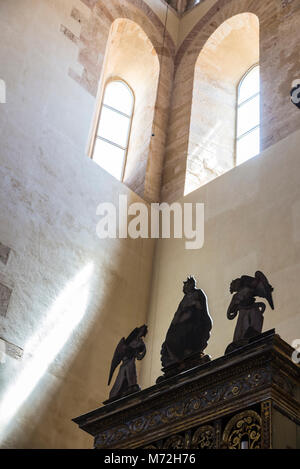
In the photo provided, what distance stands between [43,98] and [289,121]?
3252mm

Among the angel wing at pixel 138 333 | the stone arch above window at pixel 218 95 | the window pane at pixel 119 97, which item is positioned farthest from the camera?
the window pane at pixel 119 97

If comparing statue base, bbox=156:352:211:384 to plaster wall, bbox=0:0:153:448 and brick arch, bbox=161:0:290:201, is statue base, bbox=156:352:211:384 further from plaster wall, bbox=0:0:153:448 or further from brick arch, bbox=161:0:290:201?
brick arch, bbox=161:0:290:201

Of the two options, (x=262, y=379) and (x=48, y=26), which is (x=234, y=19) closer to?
(x=48, y=26)

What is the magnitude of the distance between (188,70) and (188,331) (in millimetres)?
7619

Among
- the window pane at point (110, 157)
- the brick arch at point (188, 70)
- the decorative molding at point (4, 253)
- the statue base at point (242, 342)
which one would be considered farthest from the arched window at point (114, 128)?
the statue base at point (242, 342)

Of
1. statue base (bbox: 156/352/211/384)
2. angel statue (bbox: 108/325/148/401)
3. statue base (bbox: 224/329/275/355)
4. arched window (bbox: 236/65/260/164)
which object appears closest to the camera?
statue base (bbox: 224/329/275/355)

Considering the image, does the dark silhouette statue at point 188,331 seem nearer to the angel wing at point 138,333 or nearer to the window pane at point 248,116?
the angel wing at point 138,333

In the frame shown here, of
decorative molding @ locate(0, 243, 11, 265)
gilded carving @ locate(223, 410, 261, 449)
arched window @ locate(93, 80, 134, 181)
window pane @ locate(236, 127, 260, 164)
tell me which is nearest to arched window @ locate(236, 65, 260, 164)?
window pane @ locate(236, 127, 260, 164)

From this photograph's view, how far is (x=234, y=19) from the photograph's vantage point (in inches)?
499

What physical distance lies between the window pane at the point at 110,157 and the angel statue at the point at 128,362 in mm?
5561

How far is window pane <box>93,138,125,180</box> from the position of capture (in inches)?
473

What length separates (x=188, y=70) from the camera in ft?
42.1

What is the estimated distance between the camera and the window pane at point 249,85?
41.1 feet

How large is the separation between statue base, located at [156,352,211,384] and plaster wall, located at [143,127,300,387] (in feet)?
7.82
